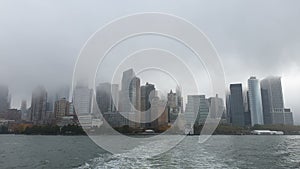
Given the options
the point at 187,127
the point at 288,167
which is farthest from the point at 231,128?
the point at 288,167

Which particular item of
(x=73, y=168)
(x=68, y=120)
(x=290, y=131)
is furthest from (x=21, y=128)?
(x=290, y=131)

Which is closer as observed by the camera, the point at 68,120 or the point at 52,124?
the point at 68,120

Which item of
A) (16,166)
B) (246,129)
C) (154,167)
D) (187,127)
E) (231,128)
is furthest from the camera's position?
(246,129)

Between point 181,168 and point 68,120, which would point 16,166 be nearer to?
point 181,168

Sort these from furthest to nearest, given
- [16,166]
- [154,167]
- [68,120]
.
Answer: [68,120], [16,166], [154,167]

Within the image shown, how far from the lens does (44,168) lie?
17.5 meters

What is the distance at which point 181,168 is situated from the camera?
16.2m

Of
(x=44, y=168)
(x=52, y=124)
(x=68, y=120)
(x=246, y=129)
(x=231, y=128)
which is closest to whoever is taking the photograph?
(x=44, y=168)

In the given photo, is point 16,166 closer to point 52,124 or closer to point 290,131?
point 52,124

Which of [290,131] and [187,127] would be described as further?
[290,131]

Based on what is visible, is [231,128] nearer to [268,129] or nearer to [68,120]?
[268,129]

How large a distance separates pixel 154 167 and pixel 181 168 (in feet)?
5.10

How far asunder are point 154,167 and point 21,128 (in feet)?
345

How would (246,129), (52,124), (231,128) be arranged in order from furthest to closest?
(246,129), (231,128), (52,124)
